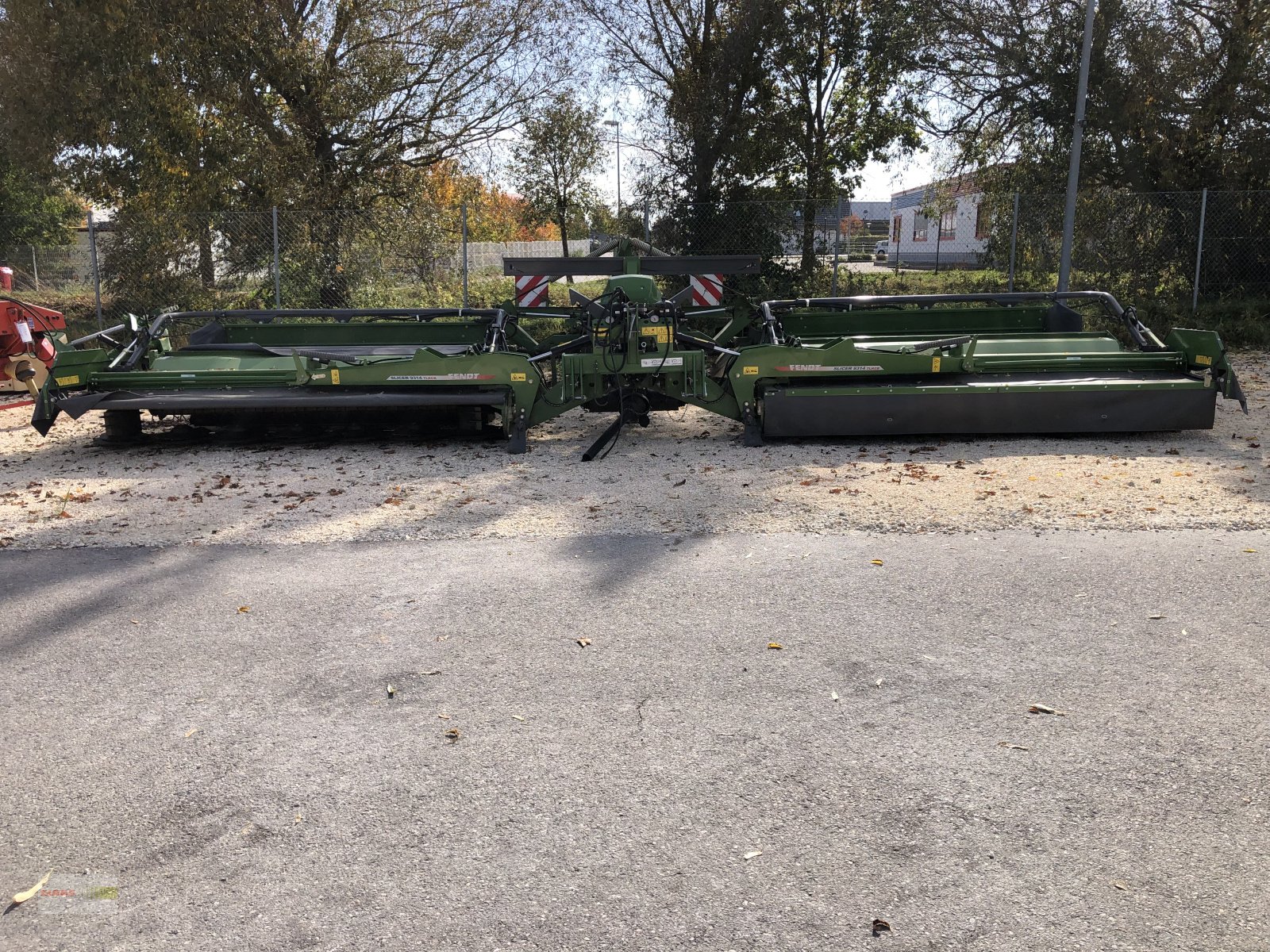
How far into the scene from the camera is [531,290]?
456 inches

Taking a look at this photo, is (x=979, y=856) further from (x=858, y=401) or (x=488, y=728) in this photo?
(x=858, y=401)

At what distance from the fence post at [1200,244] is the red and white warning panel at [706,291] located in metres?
8.82

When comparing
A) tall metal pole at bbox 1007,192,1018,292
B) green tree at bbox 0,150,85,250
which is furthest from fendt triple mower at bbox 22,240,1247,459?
green tree at bbox 0,150,85,250

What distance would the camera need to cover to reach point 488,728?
386cm

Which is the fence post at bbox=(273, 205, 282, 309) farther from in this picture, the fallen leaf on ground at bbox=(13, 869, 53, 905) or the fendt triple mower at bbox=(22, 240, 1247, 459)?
the fallen leaf on ground at bbox=(13, 869, 53, 905)

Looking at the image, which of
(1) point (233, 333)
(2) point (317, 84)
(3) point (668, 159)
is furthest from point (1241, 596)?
(2) point (317, 84)

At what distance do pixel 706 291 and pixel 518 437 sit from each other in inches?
163

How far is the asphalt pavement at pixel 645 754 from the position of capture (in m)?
2.81

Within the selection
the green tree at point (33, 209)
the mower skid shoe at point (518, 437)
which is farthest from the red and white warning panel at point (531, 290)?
the green tree at point (33, 209)

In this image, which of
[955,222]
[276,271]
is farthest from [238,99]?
[955,222]

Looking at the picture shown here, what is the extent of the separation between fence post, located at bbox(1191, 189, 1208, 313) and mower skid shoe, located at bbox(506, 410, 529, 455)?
12452 millimetres

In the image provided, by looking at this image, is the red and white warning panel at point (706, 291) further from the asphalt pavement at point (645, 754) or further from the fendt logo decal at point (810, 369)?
the asphalt pavement at point (645, 754)

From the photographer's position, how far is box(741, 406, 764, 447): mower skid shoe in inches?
348

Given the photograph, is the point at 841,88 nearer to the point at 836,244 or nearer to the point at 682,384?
the point at 836,244
